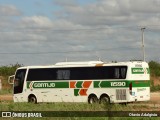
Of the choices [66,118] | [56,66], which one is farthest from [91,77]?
[66,118]

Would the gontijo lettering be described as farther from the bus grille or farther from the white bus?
the bus grille

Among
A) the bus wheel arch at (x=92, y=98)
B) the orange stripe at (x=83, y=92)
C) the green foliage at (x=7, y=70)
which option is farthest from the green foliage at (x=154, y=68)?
the bus wheel arch at (x=92, y=98)

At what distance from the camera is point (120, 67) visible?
2827 centimetres

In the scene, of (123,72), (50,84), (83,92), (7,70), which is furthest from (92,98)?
(7,70)

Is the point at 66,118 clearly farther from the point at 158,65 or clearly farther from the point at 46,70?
the point at 158,65

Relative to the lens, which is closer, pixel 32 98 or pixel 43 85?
pixel 43 85

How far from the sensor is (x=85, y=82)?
2945 cm

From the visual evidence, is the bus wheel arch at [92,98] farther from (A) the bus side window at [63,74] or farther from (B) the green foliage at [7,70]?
(B) the green foliage at [7,70]

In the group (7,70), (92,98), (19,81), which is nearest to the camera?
(92,98)

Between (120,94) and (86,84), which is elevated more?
(86,84)

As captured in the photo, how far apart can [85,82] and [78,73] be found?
82 centimetres

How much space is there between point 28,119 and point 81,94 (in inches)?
583

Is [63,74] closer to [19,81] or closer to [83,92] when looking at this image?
[83,92]

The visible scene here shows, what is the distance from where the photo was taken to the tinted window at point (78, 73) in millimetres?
28328
